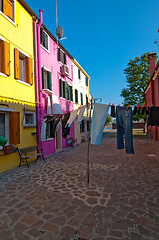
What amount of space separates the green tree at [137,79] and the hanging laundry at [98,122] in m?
19.7

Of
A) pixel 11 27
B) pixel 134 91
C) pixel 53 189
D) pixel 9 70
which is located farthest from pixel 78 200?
pixel 134 91

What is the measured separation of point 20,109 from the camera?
25.9 ft

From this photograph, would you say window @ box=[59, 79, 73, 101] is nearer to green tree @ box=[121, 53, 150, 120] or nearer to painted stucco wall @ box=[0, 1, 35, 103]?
painted stucco wall @ box=[0, 1, 35, 103]

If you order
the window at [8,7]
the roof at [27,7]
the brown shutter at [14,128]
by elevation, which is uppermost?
the roof at [27,7]

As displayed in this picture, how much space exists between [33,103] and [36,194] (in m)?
5.66

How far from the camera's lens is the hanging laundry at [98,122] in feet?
17.2

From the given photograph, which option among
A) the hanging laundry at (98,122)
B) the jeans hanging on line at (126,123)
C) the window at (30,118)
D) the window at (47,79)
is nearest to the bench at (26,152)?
the window at (30,118)

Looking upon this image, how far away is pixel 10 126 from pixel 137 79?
21.8m

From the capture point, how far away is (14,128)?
718 cm

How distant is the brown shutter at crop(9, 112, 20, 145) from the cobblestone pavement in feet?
5.06

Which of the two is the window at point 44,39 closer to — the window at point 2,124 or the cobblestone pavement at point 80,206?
the window at point 2,124

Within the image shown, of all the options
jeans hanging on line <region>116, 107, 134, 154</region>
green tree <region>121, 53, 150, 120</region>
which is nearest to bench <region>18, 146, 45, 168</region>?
jeans hanging on line <region>116, 107, 134, 154</region>

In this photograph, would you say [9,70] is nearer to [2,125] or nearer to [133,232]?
[2,125]

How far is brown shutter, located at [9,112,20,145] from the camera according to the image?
7.18 meters
